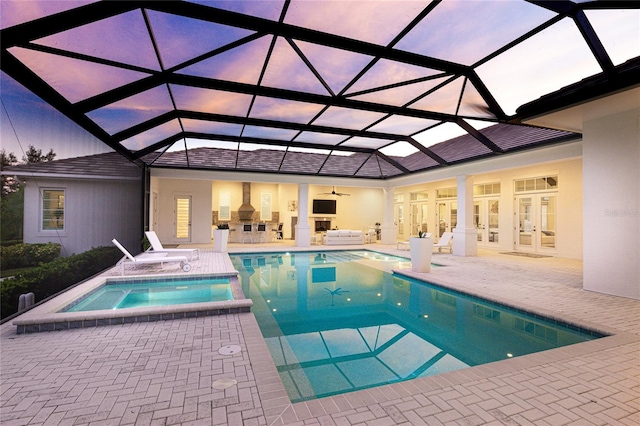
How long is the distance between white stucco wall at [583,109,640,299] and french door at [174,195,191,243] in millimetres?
14026

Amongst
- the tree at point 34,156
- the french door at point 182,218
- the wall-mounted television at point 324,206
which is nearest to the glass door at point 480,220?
the wall-mounted television at point 324,206

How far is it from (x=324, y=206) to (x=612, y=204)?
1344 centimetres

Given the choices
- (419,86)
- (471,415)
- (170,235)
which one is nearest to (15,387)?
(471,415)

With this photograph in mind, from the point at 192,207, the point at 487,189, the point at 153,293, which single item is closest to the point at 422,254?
the point at 153,293

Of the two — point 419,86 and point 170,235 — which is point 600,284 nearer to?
point 419,86

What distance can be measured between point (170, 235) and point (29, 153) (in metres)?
10.8

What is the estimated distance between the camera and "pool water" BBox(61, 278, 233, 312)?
200 inches

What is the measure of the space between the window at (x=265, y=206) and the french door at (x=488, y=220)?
10622 millimetres

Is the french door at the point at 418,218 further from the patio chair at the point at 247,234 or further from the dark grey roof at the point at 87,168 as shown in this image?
the dark grey roof at the point at 87,168

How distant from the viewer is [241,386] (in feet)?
8.14

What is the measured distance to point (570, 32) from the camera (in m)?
4.24

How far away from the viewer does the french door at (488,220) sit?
505 inches

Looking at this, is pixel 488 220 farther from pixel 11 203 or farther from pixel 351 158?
pixel 11 203

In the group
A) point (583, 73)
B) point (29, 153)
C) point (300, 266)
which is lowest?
point (300, 266)
